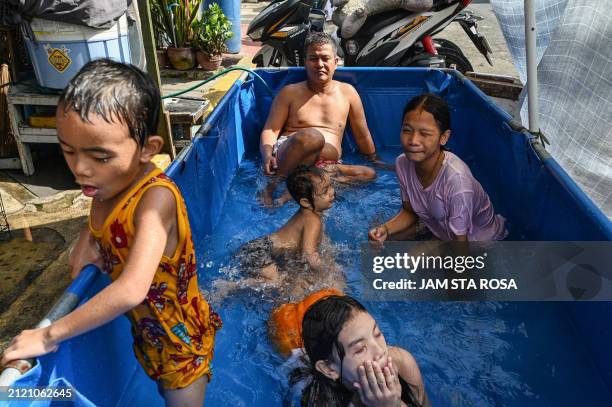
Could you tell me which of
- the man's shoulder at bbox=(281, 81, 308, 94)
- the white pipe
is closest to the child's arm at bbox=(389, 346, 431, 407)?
the white pipe

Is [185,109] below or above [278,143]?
above

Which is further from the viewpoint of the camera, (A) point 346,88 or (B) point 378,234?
(A) point 346,88

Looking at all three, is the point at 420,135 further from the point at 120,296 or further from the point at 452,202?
the point at 120,296

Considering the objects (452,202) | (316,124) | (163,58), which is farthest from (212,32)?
(452,202)

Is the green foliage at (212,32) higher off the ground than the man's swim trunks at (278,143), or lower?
higher

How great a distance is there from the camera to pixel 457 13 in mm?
4754

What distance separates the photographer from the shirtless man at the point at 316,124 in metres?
3.69

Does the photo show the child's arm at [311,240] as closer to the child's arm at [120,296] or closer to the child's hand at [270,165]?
the child's hand at [270,165]

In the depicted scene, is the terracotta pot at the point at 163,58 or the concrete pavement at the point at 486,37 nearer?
the terracotta pot at the point at 163,58

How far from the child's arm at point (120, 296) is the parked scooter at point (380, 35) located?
3.90 metres

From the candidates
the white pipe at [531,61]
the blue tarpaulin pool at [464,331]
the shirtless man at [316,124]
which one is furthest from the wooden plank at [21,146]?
the white pipe at [531,61]

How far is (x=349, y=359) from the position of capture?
5.16 feet

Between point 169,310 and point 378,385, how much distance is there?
68 cm

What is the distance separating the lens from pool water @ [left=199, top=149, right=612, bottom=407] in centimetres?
214
